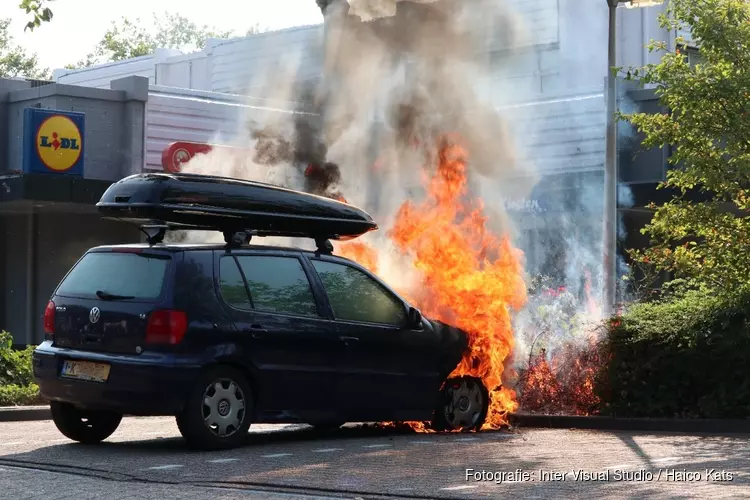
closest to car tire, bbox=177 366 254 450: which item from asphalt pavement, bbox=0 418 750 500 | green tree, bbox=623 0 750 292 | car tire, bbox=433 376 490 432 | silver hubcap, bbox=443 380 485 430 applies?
asphalt pavement, bbox=0 418 750 500

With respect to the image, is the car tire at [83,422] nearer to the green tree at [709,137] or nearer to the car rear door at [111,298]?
the car rear door at [111,298]

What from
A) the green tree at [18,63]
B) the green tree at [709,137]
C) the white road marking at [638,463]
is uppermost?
the green tree at [18,63]

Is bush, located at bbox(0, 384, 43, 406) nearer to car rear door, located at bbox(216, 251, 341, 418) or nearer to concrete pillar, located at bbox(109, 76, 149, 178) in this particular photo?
car rear door, located at bbox(216, 251, 341, 418)

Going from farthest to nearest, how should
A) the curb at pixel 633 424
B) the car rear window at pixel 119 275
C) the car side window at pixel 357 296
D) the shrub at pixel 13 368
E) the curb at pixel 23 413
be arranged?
the shrub at pixel 13 368, the curb at pixel 23 413, the curb at pixel 633 424, the car side window at pixel 357 296, the car rear window at pixel 119 275

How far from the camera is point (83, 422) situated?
10961 mm

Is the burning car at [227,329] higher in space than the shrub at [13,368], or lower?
higher

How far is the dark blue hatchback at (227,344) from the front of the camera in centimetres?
1003

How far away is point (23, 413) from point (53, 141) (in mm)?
10768

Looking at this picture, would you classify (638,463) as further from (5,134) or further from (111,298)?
(5,134)

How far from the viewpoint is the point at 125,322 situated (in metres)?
10.1

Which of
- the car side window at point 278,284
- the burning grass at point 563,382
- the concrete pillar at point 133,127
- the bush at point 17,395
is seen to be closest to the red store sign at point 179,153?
the concrete pillar at point 133,127

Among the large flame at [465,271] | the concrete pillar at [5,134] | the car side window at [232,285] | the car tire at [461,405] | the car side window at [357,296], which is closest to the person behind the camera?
the car side window at [232,285]

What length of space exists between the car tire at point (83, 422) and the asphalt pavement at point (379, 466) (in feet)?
0.45

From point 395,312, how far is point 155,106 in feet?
52.2
